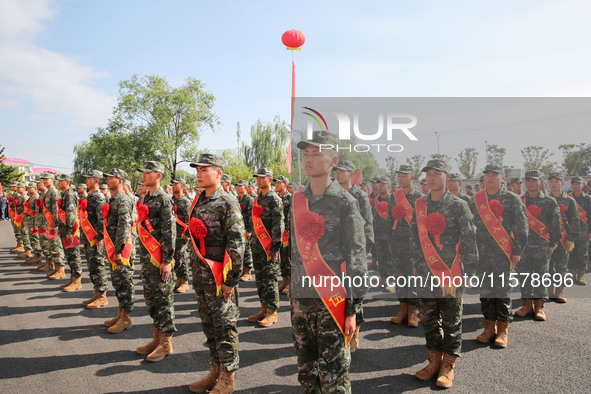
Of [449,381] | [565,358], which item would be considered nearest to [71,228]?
[449,381]

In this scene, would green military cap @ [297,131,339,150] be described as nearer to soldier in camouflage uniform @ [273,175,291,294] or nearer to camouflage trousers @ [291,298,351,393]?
camouflage trousers @ [291,298,351,393]

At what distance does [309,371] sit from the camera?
2.62 meters

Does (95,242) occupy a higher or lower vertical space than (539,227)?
lower

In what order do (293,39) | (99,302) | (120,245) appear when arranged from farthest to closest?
1. (293,39)
2. (99,302)
3. (120,245)

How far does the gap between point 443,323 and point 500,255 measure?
5.55ft

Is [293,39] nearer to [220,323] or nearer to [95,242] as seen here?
[95,242]

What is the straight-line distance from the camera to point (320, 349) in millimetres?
2516

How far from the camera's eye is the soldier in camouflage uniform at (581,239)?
7.68 meters

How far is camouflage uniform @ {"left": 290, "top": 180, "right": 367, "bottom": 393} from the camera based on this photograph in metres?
2.47

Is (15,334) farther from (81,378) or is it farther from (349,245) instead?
(349,245)

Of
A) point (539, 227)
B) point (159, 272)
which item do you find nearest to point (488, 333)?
point (539, 227)

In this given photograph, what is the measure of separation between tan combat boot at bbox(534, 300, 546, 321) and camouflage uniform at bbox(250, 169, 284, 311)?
3854 mm

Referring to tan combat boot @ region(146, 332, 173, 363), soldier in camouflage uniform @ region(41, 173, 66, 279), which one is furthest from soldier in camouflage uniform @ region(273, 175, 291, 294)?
soldier in camouflage uniform @ region(41, 173, 66, 279)

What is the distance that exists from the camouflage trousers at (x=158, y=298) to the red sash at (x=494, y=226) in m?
4.06
